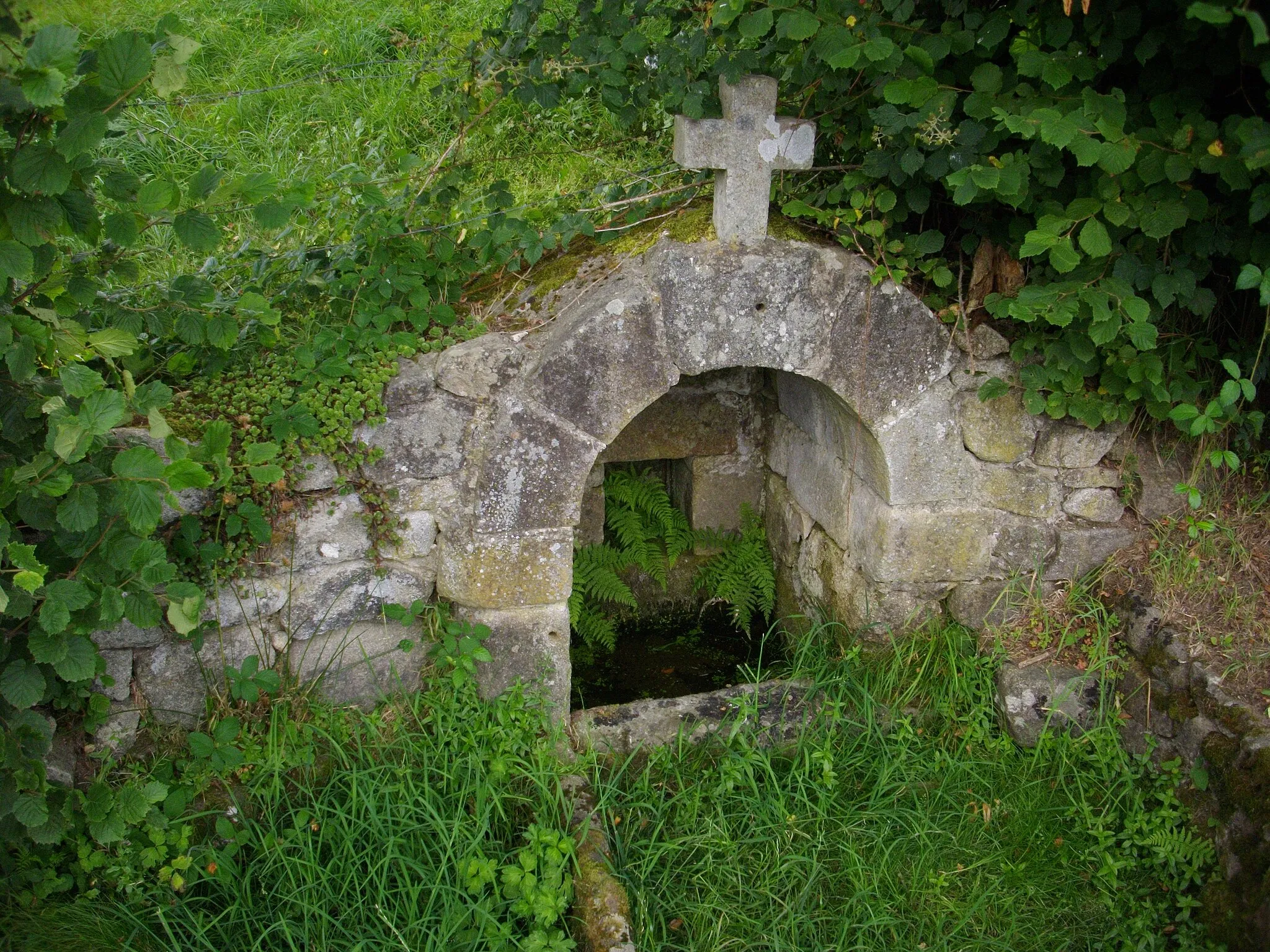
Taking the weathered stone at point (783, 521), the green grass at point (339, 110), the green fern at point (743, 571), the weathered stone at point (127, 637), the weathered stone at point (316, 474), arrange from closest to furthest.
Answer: the weathered stone at point (127, 637) → the weathered stone at point (316, 474) → the green grass at point (339, 110) → the weathered stone at point (783, 521) → the green fern at point (743, 571)

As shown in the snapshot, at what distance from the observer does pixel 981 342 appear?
3.22 meters

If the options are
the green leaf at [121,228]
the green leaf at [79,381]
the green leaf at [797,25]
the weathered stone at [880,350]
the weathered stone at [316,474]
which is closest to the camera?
→ the green leaf at [79,381]

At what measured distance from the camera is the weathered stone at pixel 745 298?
9.87ft

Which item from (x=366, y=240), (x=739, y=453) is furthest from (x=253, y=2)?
(x=739, y=453)

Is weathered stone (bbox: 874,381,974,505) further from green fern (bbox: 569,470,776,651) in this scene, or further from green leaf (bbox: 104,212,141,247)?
green leaf (bbox: 104,212,141,247)

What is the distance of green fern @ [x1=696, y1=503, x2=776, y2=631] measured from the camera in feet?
15.4

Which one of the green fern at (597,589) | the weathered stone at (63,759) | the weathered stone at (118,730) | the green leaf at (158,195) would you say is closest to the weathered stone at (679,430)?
the green fern at (597,589)

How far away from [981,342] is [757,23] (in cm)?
129

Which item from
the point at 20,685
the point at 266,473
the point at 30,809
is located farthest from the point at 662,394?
the point at 30,809

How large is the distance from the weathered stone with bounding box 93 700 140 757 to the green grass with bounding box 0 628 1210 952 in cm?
37

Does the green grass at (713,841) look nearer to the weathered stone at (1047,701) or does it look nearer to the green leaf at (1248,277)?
the weathered stone at (1047,701)

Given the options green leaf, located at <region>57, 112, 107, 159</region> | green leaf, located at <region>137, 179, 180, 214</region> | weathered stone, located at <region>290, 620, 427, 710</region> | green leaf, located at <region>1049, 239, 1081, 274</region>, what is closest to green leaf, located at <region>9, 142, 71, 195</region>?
green leaf, located at <region>57, 112, 107, 159</region>

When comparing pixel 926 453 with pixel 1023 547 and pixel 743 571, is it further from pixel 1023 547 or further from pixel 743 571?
pixel 743 571

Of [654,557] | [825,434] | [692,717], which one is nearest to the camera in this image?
[692,717]
